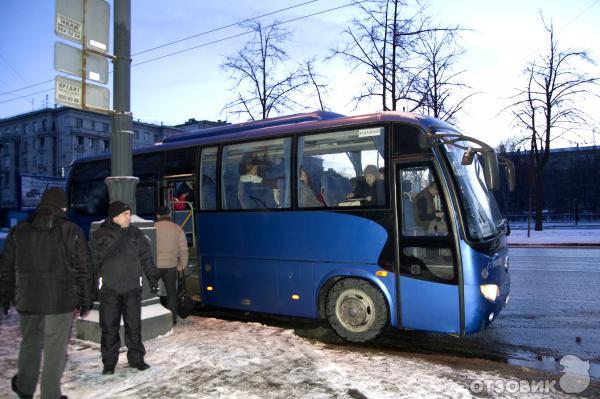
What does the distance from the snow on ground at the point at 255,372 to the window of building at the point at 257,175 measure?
211 cm

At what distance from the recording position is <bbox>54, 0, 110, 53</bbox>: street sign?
555cm

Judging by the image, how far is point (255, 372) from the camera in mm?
4867

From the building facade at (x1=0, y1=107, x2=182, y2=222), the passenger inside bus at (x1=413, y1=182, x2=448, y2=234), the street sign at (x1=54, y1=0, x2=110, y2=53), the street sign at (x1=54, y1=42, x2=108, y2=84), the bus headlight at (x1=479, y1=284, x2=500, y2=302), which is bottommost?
the bus headlight at (x1=479, y1=284, x2=500, y2=302)

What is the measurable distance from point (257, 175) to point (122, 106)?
7.39ft

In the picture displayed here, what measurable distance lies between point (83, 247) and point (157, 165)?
5055 millimetres

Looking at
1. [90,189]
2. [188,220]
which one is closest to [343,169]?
[188,220]

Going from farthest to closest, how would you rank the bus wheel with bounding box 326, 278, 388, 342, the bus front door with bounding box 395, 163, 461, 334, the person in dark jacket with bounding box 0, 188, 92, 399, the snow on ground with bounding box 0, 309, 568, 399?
1. the bus wheel with bounding box 326, 278, 388, 342
2. the bus front door with bounding box 395, 163, 461, 334
3. the snow on ground with bounding box 0, 309, 568, 399
4. the person in dark jacket with bounding box 0, 188, 92, 399

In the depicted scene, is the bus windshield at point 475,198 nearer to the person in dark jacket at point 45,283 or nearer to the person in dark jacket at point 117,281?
the person in dark jacket at point 117,281

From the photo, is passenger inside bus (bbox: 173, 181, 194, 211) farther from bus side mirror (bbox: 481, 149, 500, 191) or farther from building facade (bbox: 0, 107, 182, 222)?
building facade (bbox: 0, 107, 182, 222)

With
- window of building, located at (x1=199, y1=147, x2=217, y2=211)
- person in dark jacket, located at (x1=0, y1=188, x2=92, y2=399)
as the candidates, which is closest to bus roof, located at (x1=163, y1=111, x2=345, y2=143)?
window of building, located at (x1=199, y1=147, x2=217, y2=211)

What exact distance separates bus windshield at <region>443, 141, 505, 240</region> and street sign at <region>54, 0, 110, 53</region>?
15.3ft

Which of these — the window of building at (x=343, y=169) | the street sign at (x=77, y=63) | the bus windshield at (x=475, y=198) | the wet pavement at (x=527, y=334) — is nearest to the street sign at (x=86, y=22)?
the street sign at (x=77, y=63)

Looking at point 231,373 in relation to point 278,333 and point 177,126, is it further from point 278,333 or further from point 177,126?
point 177,126

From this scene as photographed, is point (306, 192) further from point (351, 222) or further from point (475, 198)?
point (475, 198)
